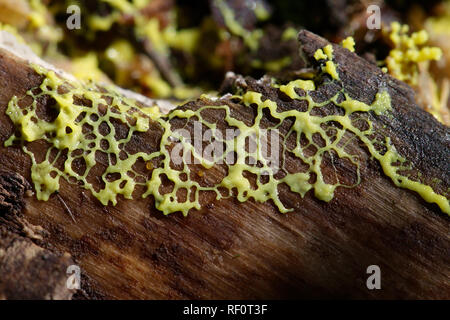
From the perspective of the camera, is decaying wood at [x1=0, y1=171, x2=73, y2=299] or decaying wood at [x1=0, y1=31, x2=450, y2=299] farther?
decaying wood at [x1=0, y1=31, x2=450, y2=299]

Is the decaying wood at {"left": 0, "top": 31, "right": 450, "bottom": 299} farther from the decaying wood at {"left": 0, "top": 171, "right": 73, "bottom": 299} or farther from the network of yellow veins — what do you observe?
the decaying wood at {"left": 0, "top": 171, "right": 73, "bottom": 299}

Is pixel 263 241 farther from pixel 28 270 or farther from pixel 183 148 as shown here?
pixel 28 270

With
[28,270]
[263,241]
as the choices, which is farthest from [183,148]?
[28,270]

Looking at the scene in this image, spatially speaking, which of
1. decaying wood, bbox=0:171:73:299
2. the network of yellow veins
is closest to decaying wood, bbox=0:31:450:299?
the network of yellow veins

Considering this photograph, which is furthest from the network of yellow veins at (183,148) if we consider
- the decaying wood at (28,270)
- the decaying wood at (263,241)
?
the decaying wood at (28,270)
